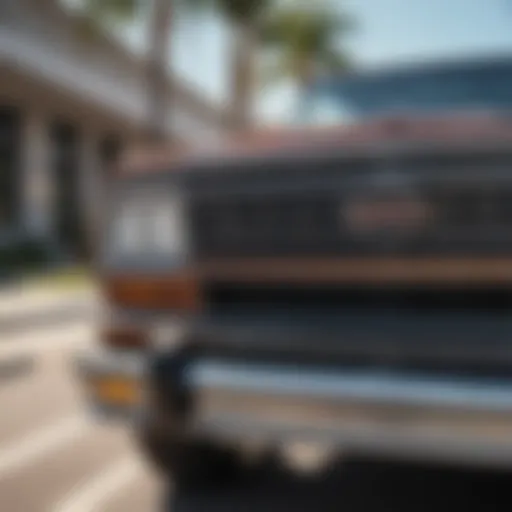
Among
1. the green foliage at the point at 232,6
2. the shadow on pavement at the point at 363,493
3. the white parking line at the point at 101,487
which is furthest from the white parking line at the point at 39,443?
the green foliage at the point at 232,6

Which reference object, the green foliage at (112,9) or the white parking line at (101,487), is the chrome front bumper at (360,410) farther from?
the green foliage at (112,9)

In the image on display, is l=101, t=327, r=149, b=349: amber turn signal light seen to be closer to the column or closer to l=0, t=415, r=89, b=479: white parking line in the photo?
l=0, t=415, r=89, b=479: white parking line

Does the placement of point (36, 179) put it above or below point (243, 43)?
below

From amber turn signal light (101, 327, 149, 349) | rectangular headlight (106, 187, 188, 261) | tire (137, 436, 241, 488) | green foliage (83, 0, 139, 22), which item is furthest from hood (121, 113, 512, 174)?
green foliage (83, 0, 139, 22)

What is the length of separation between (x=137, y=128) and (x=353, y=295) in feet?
78.7

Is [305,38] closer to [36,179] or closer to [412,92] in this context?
[36,179]

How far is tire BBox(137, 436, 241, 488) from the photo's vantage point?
425 cm

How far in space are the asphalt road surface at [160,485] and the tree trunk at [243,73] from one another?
68.2ft

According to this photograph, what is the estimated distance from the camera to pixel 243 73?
1115 inches

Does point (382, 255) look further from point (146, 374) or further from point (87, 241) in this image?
point (87, 241)

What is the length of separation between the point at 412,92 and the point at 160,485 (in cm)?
221

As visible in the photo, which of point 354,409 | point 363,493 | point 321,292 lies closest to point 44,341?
point 363,493

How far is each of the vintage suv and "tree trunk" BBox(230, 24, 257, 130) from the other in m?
22.2

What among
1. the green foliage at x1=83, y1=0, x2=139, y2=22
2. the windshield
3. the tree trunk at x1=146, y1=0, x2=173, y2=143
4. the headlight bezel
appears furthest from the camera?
the tree trunk at x1=146, y1=0, x2=173, y2=143
